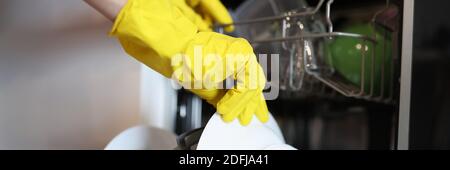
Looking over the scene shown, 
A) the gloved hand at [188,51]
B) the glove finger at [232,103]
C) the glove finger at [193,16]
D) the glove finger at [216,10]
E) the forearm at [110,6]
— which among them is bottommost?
the glove finger at [232,103]

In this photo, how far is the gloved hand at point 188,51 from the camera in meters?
0.44

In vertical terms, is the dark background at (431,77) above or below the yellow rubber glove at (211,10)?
below

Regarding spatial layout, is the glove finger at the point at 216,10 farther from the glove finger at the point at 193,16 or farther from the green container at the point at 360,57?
the green container at the point at 360,57

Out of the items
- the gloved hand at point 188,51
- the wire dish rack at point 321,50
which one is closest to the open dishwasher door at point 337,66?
the wire dish rack at point 321,50

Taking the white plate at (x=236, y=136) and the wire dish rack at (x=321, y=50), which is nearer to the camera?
the white plate at (x=236, y=136)

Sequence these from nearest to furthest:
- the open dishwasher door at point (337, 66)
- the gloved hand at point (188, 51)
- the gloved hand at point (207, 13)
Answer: the gloved hand at point (188, 51), the open dishwasher door at point (337, 66), the gloved hand at point (207, 13)

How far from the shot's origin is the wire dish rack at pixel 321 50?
0.65 metres

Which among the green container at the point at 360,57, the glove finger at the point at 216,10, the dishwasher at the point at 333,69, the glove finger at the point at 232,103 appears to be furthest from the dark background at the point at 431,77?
the glove finger at the point at 216,10

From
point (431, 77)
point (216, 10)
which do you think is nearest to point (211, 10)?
point (216, 10)

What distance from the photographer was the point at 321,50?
783 millimetres

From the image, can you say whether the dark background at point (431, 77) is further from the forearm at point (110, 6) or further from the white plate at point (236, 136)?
the forearm at point (110, 6)

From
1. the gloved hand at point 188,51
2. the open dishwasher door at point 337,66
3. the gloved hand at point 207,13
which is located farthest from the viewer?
the gloved hand at point 207,13

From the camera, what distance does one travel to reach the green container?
70cm
